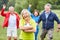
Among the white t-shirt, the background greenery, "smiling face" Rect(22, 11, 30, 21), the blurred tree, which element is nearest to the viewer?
"smiling face" Rect(22, 11, 30, 21)

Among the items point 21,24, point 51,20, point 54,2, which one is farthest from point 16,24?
point 54,2

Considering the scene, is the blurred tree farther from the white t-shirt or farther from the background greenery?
the white t-shirt

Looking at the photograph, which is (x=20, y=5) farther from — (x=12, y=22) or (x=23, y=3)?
(x=12, y=22)

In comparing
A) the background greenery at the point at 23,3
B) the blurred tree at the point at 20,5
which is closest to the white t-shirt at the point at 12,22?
the background greenery at the point at 23,3

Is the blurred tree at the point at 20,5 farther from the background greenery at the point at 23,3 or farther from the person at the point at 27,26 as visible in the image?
the person at the point at 27,26

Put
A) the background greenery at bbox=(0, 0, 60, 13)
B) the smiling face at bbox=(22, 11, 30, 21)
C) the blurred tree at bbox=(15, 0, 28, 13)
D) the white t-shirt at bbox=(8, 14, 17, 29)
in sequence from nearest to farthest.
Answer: the smiling face at bbox=(22, 11, 30, 21) < the white t-shirt at bbox=(8, 14, 17, 29) < the background greenery at bbox=(0, 0, 60, 13) < the blurred tree at bbox=(15, 0, 28, 13)

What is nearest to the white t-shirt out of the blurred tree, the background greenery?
the background greenery

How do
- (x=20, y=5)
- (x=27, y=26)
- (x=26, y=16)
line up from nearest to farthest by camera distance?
1. (x=26, y=16)
2. (x=27, y=26)
3. (x=20, y=5)

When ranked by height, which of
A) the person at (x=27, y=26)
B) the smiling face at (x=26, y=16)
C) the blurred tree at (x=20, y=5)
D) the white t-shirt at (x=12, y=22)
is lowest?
the person at (x=27, y=26)

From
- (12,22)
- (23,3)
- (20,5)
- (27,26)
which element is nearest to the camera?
(27,26)

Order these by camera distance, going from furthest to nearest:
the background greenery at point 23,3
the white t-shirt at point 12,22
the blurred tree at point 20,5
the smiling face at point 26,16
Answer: the blurred tree at point 20,5
the background greenery at point 23,3
the white t-shirt at point 12,22
the smiling face at point 26,16

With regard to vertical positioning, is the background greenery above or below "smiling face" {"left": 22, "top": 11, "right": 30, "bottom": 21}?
above

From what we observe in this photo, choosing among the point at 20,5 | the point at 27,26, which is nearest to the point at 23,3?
the point at 20,5

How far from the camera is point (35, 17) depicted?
9961 mm
